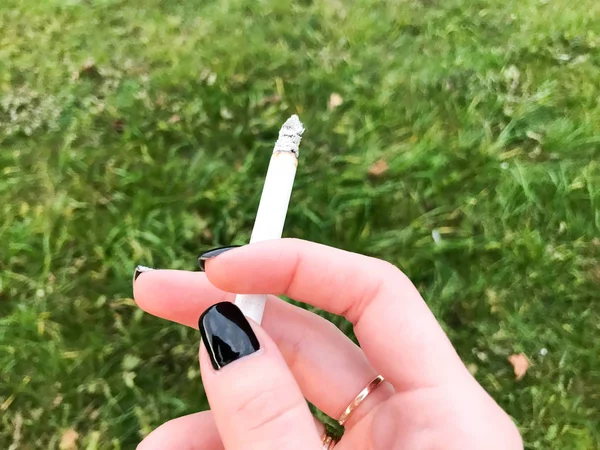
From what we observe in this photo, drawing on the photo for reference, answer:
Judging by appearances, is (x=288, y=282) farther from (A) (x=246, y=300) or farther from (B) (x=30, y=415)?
(B) (x=30, y=415)

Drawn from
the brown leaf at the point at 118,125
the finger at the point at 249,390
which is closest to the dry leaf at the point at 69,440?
the finger at the point at 249,390

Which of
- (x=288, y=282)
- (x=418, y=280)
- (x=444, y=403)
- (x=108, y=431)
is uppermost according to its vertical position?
(x=288, y=282)

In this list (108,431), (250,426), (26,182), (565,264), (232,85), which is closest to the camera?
(250,426)

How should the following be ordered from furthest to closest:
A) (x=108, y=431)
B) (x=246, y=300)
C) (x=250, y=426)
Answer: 1. (x=108, y=431)
2. (x=246, y=300)
3. (x=250, y=426)

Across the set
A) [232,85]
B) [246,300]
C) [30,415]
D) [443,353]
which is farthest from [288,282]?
[232,85]

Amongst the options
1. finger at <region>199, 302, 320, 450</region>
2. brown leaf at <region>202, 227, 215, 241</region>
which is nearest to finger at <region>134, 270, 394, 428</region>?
finger at <region>199, 302, 320, 450</region>

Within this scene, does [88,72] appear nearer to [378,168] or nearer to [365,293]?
[378,168]

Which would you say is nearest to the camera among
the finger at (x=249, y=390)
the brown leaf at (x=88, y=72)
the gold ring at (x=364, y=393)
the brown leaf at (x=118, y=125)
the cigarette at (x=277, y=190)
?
the finger at (x=249, y=390)

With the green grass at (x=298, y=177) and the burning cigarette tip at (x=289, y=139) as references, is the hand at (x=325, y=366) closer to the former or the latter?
the burning cigarette tip at (x=289, y=139)
